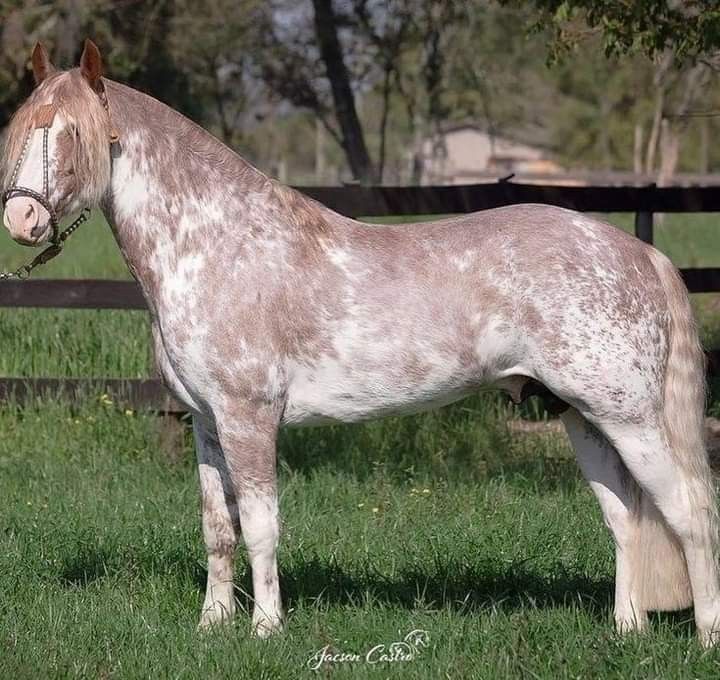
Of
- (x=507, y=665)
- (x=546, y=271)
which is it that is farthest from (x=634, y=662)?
(x=546, y=271)

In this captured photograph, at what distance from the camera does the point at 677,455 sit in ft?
14.1

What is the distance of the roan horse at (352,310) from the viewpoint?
165 inches

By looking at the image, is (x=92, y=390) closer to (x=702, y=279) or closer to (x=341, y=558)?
(x=341, y=558)

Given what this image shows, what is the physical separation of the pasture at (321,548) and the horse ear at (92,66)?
206 cm

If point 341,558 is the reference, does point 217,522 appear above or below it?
above

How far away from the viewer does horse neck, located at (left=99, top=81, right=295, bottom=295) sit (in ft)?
14.4

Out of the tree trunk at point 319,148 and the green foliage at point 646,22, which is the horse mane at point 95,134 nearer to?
the green foliage at point 646,22

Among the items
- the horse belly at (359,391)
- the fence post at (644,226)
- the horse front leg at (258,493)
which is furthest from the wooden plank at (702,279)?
the horse front leg at (258,493)

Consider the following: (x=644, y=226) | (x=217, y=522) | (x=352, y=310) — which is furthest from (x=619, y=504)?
(x=644, y=226)

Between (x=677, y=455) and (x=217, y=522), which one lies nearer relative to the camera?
(x=677, y=455)

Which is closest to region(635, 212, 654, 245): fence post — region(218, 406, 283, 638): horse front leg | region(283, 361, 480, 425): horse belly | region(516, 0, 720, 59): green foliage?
region(516, 0, 720, 59): green foliage

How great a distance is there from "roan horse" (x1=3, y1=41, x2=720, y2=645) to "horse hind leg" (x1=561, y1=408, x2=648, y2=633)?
0.09 ft

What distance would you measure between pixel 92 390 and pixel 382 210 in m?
2.29

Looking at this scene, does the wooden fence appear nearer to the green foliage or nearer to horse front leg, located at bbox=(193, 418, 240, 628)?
the green foliage
